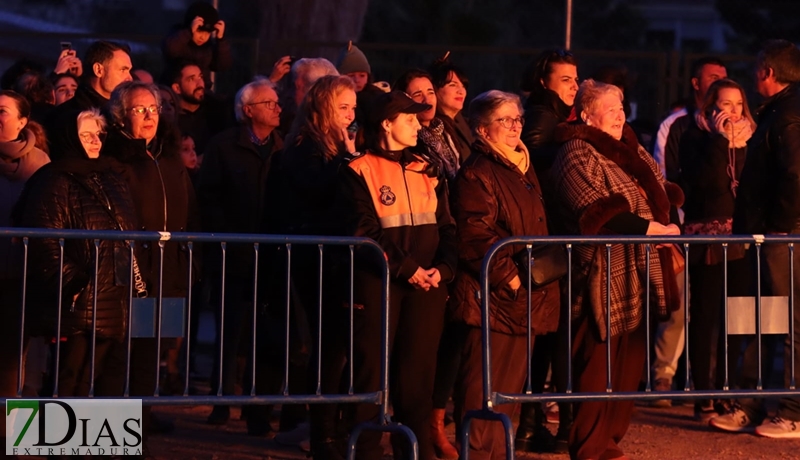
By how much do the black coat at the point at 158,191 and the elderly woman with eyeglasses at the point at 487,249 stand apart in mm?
1547

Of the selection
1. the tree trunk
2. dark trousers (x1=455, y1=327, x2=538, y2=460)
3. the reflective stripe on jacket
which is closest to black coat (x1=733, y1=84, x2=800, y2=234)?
dark trousers (x1=455, y1=327, x2=538, y2=460)

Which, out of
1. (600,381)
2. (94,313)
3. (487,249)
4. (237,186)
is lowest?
(600,381)

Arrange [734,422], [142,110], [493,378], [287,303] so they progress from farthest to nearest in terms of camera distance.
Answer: [734,422] → [142,110] → [493,378] → [287,303]

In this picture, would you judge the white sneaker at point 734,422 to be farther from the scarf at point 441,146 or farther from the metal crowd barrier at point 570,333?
the scarf at point 441,146

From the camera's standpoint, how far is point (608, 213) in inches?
281

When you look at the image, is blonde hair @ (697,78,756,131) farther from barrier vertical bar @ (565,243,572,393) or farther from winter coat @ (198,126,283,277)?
winter coat @ (198,126,283,277)

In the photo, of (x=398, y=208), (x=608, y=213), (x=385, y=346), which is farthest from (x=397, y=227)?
(x=608, y=213)

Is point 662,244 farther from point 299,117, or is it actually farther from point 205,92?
point 205,92

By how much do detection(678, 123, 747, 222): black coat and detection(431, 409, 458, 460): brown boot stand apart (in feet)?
7.44

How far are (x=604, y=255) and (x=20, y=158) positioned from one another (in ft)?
10.4

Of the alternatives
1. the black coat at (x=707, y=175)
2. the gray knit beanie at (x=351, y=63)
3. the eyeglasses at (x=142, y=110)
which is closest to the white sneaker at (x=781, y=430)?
the black coat at (x=707, y=175)

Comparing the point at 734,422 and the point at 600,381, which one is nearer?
the point at 600,381

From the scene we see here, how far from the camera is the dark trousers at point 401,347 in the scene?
6.79m

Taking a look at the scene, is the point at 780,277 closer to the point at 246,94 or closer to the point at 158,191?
the point at 246,94
